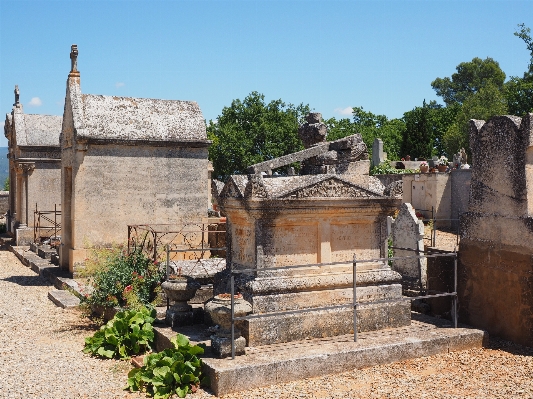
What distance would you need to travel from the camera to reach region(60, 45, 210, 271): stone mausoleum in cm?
1389

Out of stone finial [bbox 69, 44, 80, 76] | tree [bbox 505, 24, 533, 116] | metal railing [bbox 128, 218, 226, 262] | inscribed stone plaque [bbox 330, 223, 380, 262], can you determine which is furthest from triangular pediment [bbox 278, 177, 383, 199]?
tree [bbox 505, 24, 533, 116]

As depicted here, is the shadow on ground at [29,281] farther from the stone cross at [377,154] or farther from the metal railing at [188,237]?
the stone cross at [377,154]

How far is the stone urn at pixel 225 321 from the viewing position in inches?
275

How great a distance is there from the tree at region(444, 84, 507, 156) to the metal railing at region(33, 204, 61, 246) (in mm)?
30939

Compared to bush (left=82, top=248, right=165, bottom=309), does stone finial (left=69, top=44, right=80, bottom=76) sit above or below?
above

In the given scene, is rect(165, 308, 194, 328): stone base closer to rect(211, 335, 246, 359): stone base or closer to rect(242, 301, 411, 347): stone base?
rect(242, 301, 411, 347): stone base

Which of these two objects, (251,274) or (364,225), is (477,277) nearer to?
(364,225)

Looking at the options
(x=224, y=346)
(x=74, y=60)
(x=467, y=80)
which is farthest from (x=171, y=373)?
(x=467, y=80)

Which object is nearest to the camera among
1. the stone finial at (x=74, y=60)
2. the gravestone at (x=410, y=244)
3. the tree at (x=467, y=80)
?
the gravestone at (x=410, y=244)

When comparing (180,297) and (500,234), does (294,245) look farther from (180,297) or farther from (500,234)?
(500,234)

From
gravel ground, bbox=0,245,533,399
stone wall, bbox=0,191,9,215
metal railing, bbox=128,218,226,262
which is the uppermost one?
stone wall, bbox=0,191,9,215

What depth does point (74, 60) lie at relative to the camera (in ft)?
48.4

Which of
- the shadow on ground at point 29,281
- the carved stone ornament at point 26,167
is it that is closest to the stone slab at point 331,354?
the shadow on ground at point 29,281

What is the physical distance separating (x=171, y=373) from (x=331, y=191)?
3.16m
